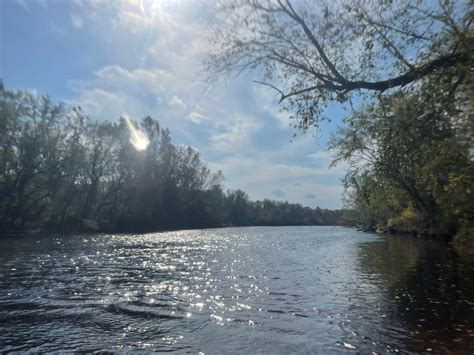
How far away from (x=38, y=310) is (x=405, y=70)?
14.5 m

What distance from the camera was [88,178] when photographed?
71.4m

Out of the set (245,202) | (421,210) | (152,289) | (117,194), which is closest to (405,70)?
(152,289)

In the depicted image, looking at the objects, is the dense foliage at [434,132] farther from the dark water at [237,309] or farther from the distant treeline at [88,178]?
the distant treeline at [88,178]

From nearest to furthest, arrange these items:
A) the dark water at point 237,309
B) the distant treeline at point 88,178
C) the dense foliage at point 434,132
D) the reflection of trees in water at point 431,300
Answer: the dark water at point 237,309, the reflection of trees in water at point 431,300, the dense foliage at point 434,132, the distant treeline at point 88,178

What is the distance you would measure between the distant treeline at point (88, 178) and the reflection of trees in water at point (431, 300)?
52.1 m

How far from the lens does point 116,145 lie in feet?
237

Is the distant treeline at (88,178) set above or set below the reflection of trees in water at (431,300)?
above

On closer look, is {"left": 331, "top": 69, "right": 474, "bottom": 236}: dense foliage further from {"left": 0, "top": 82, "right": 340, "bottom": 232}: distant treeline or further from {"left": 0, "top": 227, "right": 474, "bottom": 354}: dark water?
{"left": 0, "top": 82, "right": 340, "bottom": 232}: distant treeline

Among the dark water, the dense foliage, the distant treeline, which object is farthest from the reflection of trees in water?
the distant treeline

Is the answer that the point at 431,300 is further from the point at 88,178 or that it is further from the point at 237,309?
the point at 88,178

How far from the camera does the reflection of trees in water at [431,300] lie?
8.80 meters

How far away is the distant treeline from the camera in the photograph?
178 feet

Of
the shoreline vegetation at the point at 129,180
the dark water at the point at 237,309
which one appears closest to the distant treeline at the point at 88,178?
the shoreline vegetation at the point at 129,180

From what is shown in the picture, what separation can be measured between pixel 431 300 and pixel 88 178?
227ft
